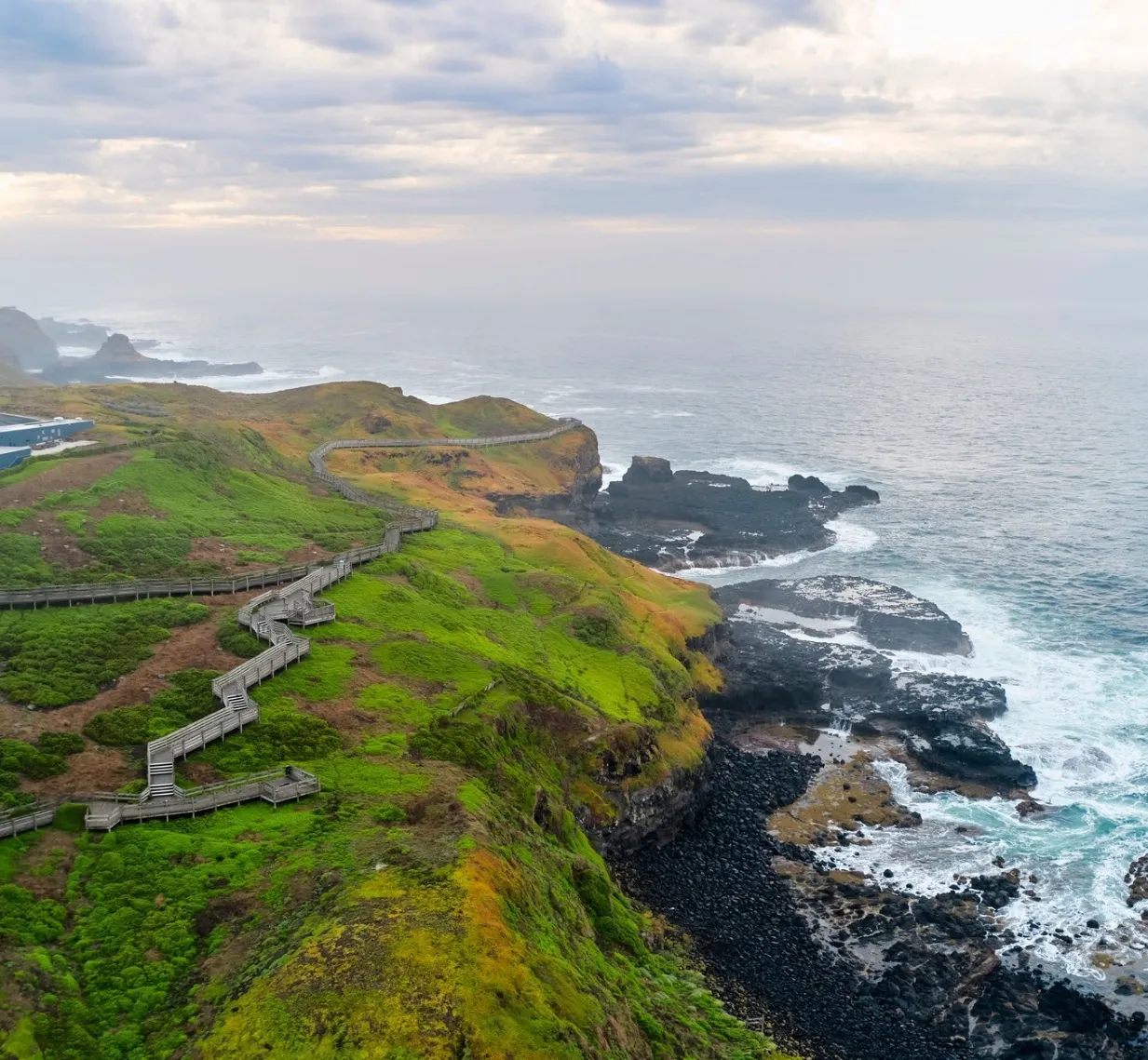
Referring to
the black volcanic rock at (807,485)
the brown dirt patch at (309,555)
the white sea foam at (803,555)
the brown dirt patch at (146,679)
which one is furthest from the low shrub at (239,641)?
the black volcanic rock at (807,485)

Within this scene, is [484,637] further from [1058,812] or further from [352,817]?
[1058,812]

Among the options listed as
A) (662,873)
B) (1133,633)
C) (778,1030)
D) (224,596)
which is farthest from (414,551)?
(1133,633)

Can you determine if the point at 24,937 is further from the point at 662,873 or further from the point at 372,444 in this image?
the point at 372,444

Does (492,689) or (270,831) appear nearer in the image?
(270,831)

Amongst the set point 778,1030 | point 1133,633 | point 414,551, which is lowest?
point 1133,633

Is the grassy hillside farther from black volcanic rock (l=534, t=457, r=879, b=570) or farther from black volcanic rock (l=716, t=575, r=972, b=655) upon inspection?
black volcanic rock (l=534, t=457, r=879, b=570)

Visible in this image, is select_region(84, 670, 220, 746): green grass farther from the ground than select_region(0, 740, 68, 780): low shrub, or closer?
closer

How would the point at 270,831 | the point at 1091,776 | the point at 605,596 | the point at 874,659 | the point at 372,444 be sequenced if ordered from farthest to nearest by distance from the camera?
the point at 372,444 → the point at 874,659 → the point at 605,596 → the point at 1091,776 → the point at 270,831

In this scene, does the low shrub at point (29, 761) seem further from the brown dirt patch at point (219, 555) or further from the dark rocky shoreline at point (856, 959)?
the dark rocky shoreline at point (856, 959)

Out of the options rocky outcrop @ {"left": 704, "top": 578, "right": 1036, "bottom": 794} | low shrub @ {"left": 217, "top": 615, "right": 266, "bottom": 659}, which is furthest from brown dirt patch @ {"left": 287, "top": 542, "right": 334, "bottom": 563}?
rocky outcrop @ {"left": 704, "top": 578, "right": 1036, "bottom": 794}
